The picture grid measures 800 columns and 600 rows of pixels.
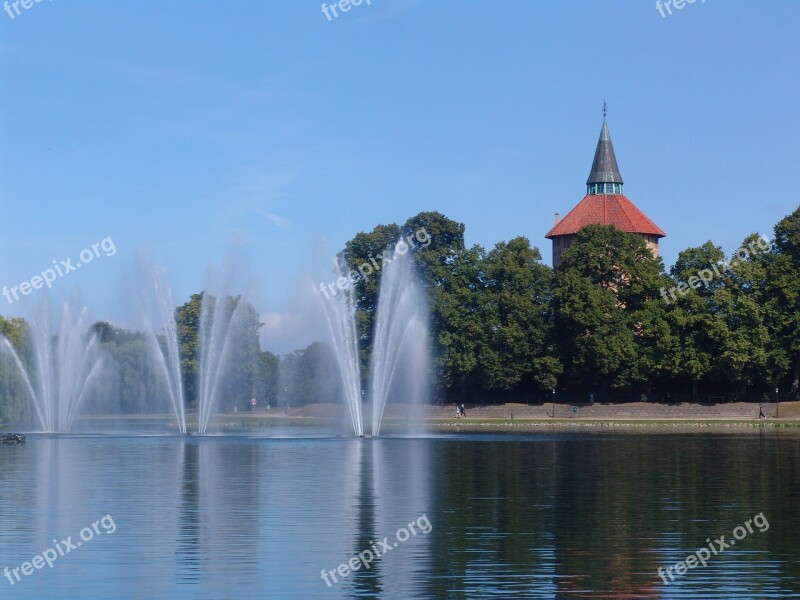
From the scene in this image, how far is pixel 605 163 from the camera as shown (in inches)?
5787

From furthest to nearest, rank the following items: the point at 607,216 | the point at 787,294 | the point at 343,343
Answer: the point at 607,216 < the point at 787,294 < the point at 343,343

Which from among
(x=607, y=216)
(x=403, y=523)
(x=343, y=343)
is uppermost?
(x=607, y=216)

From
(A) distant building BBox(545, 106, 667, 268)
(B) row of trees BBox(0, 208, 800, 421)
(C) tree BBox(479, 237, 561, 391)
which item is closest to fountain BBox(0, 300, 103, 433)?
(B) row of trees BBox(0, 208, 800, 421)

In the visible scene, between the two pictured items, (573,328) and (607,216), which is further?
(607,216)

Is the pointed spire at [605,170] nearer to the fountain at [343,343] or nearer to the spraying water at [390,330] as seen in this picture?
the spraying water at [390,330]

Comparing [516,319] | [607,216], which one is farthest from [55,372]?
[607,216]

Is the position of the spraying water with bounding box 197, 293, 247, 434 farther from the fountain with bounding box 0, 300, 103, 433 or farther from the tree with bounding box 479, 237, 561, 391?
the tree with bounding box 479, 237, 561, 391

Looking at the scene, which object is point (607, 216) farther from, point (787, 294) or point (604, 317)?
point (787, 294)

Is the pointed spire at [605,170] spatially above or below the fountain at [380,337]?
above

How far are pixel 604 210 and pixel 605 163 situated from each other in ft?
25.8

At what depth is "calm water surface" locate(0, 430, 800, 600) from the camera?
22.6 meters

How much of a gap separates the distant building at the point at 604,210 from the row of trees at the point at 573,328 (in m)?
30.3

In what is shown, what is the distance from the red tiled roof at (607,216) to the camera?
140 m

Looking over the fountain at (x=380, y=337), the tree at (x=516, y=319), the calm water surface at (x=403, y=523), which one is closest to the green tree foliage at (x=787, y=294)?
the tree at (x=516, y=319)
